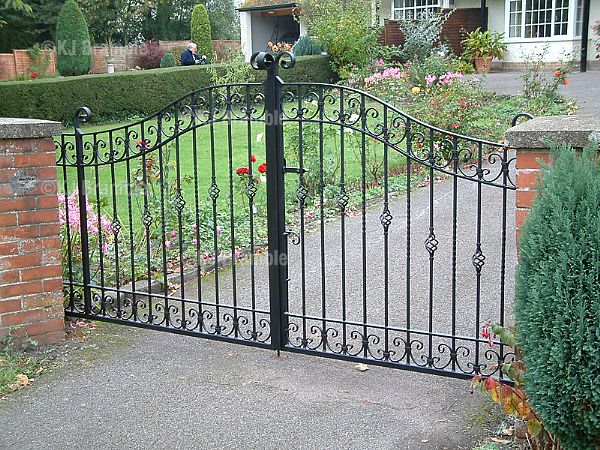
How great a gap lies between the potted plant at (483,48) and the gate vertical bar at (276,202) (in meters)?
19.0

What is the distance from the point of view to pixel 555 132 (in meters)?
3.22

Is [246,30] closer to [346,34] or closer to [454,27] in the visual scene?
[454,27]

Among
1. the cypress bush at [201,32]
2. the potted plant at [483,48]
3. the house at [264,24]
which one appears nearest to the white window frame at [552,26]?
the potted plant at [483,48]

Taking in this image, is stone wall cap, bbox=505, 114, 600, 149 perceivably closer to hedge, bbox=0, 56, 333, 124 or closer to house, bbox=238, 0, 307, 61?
hedge, bbox=0, 56, 333, 124

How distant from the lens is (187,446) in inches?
135

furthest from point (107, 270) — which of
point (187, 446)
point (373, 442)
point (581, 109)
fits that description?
point (581, 109)

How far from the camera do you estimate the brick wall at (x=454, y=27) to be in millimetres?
24969

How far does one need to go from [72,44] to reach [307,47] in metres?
7.64

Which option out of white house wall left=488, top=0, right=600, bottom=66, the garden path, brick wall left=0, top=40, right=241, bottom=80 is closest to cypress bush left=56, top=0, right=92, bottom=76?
brick wall left=0, top=40, right=241, bottom=80

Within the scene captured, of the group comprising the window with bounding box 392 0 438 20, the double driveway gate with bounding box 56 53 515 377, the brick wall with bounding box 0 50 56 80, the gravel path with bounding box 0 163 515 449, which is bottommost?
the gravel path with bounding box 0 163 515 449

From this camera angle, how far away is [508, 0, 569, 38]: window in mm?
24062

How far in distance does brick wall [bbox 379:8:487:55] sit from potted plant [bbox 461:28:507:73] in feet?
5.60

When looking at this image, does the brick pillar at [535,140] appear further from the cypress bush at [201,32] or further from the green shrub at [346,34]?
the cypress bush at [201,32]

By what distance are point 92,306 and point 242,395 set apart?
5.34 feet
